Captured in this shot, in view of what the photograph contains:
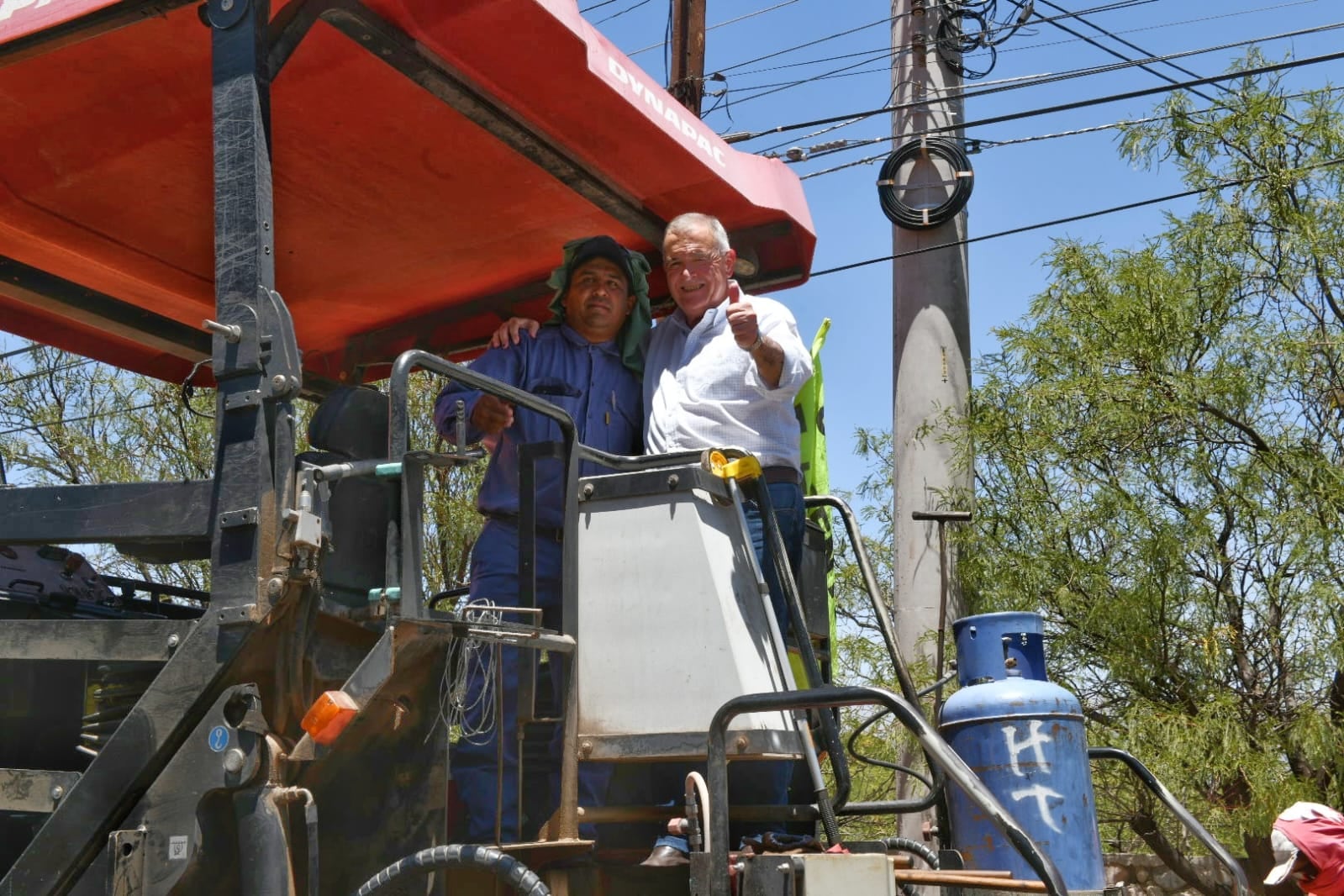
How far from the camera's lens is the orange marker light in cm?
260

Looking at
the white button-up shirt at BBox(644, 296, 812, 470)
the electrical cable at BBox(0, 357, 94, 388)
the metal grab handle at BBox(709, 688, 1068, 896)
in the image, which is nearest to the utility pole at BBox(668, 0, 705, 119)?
the electrical cable at BBox(0, 357, 94, 388)

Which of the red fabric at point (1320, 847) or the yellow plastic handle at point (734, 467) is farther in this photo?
the red fabric at point (1320, 847)

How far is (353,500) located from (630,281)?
1.38 metres

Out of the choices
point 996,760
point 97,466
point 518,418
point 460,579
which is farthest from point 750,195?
point 97,466

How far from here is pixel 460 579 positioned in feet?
41.9

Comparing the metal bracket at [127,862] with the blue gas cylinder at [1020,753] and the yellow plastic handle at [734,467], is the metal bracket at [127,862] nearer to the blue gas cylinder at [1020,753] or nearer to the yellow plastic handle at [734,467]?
the yellow plastic handle at [734,467]

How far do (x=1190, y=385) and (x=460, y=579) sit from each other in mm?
7122

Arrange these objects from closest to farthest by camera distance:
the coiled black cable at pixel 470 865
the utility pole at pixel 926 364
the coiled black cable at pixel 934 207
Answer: the coiled black cable at pixel 470 865, the utility pole at pixel 926 364, the coiled black cable at pixel 934 207

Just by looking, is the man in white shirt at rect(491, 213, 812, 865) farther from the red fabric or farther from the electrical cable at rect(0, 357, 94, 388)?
the electrical cable at rect(0, 357, 94, 388)

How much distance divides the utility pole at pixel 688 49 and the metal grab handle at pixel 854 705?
1049cm

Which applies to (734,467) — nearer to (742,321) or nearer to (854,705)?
(742,321)

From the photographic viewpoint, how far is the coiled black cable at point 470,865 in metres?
2.60

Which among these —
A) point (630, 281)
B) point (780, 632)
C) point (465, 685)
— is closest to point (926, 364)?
point (630, 281)

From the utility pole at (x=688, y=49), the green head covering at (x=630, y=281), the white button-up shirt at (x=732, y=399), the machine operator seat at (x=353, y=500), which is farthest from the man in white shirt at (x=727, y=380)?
the utility pole at (x=688, y=49)
